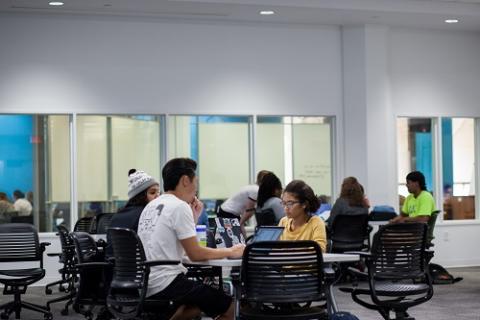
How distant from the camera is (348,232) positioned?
10852mm

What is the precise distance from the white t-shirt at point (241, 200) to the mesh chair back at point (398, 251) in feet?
16.2

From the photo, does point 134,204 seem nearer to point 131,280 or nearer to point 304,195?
point 131,280

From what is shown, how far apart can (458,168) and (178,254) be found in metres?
9.45

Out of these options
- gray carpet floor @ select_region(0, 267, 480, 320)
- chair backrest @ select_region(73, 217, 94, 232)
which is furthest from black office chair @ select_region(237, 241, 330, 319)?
chair backrest @ select_region(73, 217, 94, 232)

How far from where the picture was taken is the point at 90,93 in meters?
12.3

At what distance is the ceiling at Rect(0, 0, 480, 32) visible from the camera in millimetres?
11703

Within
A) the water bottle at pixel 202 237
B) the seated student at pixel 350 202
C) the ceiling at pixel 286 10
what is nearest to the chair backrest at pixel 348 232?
the seated student at pixel 350 202

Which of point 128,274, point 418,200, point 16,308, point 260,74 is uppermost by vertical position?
point 260,74

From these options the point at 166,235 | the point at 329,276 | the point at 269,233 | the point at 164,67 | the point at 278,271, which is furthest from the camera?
the point at 164,67

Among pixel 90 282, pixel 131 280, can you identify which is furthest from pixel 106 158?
pixel 131 280

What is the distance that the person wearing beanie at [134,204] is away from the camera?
20.7 feet

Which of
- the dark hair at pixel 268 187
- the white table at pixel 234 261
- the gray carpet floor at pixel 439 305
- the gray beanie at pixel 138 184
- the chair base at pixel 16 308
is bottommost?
the gray carpet floor at pixel 439 305

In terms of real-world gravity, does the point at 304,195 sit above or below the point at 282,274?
above

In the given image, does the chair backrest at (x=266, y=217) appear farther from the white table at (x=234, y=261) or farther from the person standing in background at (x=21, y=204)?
the white table at (x=234, y=261)
